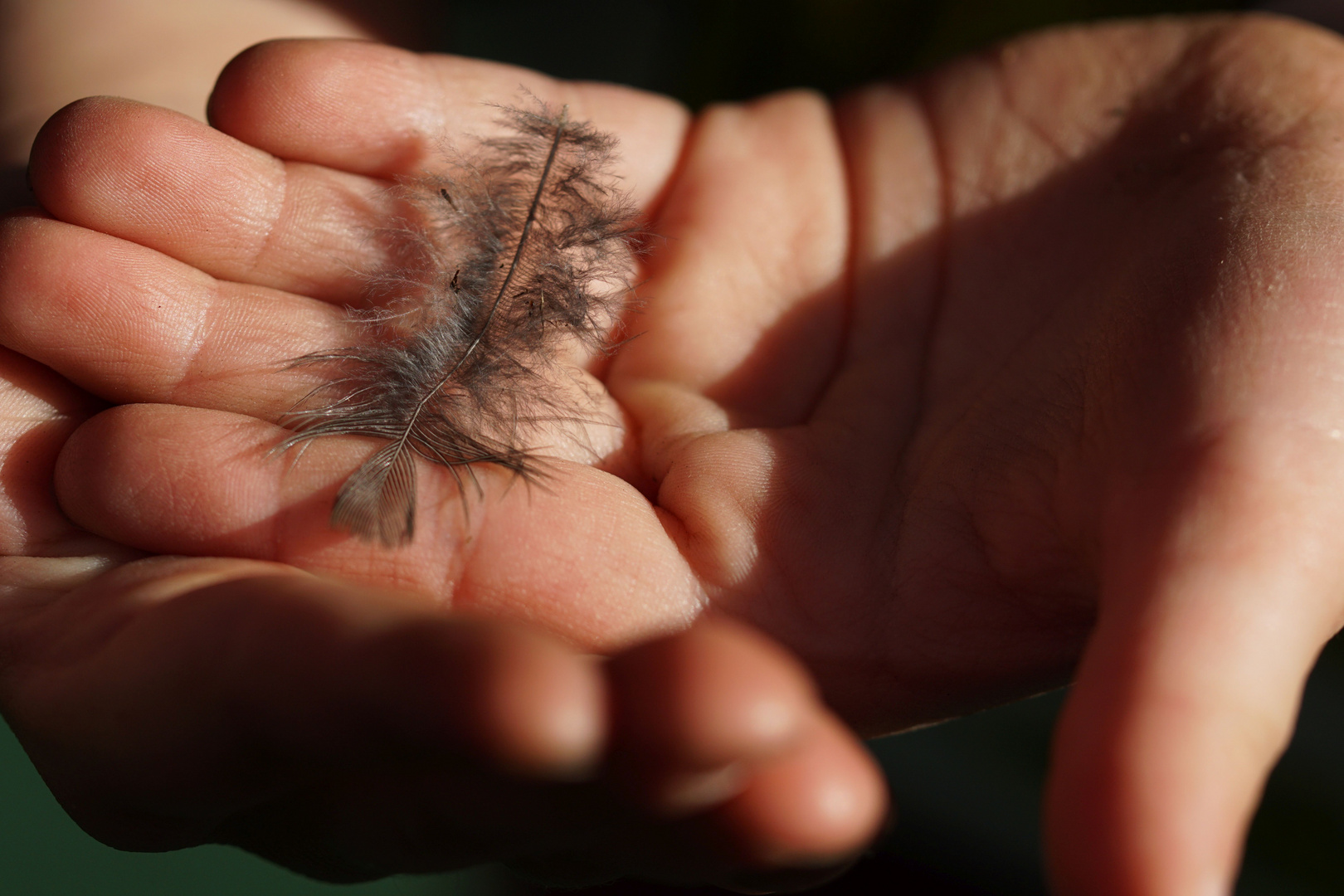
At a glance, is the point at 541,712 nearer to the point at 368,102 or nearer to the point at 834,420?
the point at 834,420

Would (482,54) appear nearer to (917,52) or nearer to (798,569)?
(917,52)

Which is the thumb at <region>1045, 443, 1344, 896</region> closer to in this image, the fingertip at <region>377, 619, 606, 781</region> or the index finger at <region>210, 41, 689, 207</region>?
the fingertip at <region>377, 619, 606, 781</region>

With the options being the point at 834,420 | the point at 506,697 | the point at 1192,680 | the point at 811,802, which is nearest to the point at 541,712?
the point at 506,697

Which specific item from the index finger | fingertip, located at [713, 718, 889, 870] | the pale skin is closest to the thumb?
the pale skin

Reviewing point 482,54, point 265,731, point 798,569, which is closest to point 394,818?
point 265,731

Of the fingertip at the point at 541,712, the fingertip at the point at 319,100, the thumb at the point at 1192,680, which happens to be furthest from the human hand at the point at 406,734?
the fingertip at the point at 319,100

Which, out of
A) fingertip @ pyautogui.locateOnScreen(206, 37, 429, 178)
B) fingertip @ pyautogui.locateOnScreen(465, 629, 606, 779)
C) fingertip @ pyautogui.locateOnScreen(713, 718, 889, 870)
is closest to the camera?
fingertip @ pyautogui.locateOnScreen(465, 629, 606, 779)

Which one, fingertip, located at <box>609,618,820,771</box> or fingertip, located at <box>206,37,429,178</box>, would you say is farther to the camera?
Answer: fingertip, located at <box>206,37,429,178</box>
